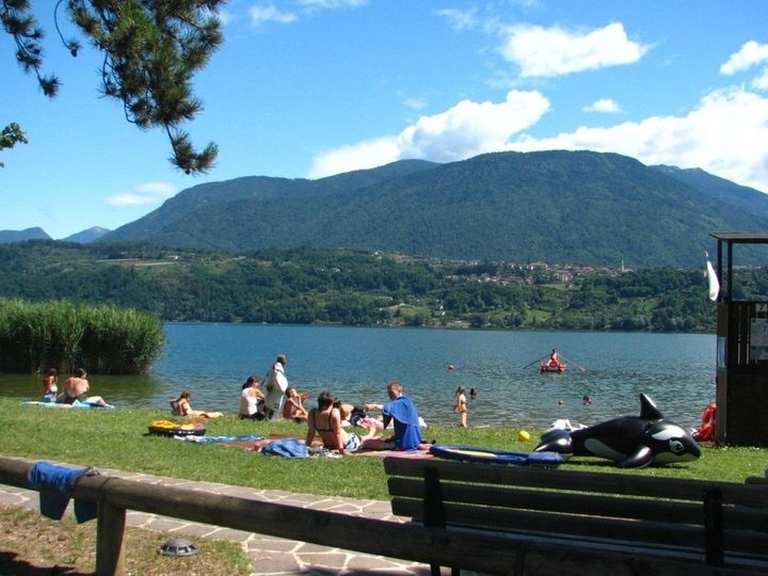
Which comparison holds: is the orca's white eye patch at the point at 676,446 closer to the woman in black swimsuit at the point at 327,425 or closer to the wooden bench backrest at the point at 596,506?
the woman in black swimsuit at the point at 327,425

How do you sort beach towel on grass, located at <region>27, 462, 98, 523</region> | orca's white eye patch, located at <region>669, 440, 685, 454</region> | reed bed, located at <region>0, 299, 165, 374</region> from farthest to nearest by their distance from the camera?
reed bed, located at <region>0, 299, 165, 374</region>
orca's white eye patch, located at <region>669, 440, 685, 454</region>
beach towel on grass, located at <region>27, 462, 98, 523</region>

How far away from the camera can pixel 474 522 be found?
4.64 meters

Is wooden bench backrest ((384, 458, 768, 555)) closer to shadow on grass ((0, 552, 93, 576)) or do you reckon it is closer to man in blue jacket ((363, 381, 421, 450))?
shadow on grass ((0, 552, 93, 576))

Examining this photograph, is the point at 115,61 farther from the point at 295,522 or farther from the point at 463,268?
the point at 463,268

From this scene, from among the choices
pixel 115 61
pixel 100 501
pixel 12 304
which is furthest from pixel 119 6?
pixel 12 304

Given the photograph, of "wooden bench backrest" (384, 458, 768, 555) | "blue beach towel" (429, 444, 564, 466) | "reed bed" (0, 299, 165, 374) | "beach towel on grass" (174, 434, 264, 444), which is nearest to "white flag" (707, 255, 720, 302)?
"blue beach towel" (429, 444, 564, 466)

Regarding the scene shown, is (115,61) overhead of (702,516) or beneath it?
overhead

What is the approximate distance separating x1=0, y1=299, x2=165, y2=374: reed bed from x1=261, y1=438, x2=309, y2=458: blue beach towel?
88.8 ft

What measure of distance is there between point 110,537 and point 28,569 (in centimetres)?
88

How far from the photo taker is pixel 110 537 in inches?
202

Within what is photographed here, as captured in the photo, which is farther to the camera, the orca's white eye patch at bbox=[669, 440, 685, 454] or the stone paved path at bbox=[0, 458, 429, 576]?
the orca's white eye patch at bbox=[669, 440, 685, 454]

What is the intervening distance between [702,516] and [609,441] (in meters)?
8.00

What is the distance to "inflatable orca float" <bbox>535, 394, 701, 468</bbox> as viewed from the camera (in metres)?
11.4

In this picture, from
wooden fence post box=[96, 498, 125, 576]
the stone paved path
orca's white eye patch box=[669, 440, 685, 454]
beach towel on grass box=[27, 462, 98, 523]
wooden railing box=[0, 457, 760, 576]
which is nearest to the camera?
wooden railing box=[0, 457, 760, 576]
